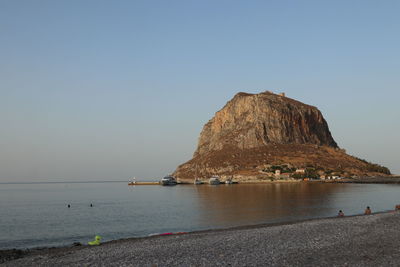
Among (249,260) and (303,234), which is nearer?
(249,260)

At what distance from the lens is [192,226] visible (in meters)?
50.4

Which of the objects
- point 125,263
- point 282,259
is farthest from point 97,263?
point 282,259

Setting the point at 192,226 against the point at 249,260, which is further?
the point at 192,226

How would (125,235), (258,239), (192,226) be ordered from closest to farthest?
(258,239)
(125,235)
(192,226)

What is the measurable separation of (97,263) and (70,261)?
→ 2.64 meters

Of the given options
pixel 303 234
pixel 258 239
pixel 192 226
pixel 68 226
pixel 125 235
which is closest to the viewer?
pixel 258 239

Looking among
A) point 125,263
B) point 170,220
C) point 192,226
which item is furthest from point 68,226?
A: point 125,263

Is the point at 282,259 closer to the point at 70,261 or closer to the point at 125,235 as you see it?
the point at 70,261

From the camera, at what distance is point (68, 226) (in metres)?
56.0

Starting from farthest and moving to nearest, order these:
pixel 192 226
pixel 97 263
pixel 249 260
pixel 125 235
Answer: pixel 192 226
pixel 125 235
pixel 97 263
pixel 249 260

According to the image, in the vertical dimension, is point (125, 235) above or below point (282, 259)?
below

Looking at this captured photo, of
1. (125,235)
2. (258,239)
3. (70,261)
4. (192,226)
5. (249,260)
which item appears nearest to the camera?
(249,260)

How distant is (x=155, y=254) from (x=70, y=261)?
5.41 metres

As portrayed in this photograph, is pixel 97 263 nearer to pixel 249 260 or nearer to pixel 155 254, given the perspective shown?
pixel 155 254
